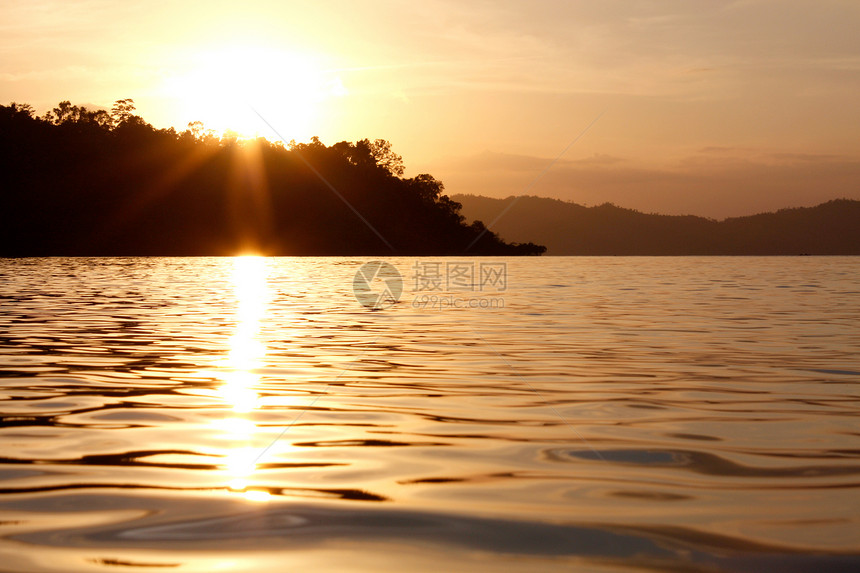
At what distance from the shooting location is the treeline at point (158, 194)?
150 meters

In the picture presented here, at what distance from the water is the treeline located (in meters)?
134

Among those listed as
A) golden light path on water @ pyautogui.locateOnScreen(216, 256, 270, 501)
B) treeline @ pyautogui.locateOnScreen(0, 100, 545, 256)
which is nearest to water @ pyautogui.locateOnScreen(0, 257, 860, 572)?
golden light path on water @ pyautogui.locateOnScreen(216, 256, 270, 501)

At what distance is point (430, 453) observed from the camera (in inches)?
268

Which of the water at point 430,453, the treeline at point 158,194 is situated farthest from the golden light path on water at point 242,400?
the treeline at point 158,194

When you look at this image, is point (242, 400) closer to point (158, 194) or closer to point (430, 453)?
point (430, 453)

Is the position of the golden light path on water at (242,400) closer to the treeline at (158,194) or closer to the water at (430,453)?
the water at (430,453)

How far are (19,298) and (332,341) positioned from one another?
15.6 metres

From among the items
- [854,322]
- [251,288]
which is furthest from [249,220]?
[854,322]

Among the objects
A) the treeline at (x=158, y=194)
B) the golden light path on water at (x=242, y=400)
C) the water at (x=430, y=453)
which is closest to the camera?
the water at (x=430, y=453)

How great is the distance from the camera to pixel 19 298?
2692cm

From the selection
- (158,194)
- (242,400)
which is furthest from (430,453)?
(158,194)

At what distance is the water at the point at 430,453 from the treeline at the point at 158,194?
438 ft

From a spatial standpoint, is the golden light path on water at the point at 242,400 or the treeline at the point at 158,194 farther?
the treeline at the point at 158,194

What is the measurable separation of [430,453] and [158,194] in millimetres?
172932
